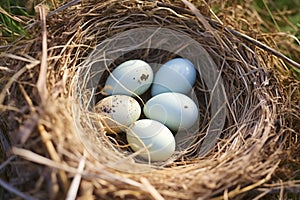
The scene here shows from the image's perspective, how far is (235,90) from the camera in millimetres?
2211

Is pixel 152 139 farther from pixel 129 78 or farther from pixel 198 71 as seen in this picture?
pixel 198 71

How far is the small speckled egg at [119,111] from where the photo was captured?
213 cm

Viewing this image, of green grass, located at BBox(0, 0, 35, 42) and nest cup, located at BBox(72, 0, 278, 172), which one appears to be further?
green grass, located at BBox(0, 0, 35, 42)

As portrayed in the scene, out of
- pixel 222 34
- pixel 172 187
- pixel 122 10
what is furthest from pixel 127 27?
pixel 172 187

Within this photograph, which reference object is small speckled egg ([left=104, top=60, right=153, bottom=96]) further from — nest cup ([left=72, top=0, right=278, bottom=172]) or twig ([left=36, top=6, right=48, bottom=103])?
twig ([left=36, top=6, right=48, bottom=103])

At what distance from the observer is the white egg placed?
2141 millimetres

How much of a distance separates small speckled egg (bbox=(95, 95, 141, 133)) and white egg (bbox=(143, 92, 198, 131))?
7 cm

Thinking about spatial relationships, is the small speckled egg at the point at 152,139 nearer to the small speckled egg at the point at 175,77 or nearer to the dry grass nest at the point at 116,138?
the dry grass nest at the point at 116,138

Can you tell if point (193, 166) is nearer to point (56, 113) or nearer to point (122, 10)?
point (56, 113)

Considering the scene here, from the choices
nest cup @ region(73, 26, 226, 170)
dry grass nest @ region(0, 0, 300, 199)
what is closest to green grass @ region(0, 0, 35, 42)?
dry grass nest @ region(0, 0, 300, 199)

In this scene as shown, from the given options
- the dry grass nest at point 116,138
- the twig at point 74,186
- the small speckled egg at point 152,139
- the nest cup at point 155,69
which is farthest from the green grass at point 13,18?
the twig at point 74,186

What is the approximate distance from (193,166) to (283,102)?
0.47 m

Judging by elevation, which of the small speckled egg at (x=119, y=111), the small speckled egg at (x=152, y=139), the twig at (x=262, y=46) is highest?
the twig at (x=262, y=46)

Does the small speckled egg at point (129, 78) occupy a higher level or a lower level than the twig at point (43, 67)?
lower
